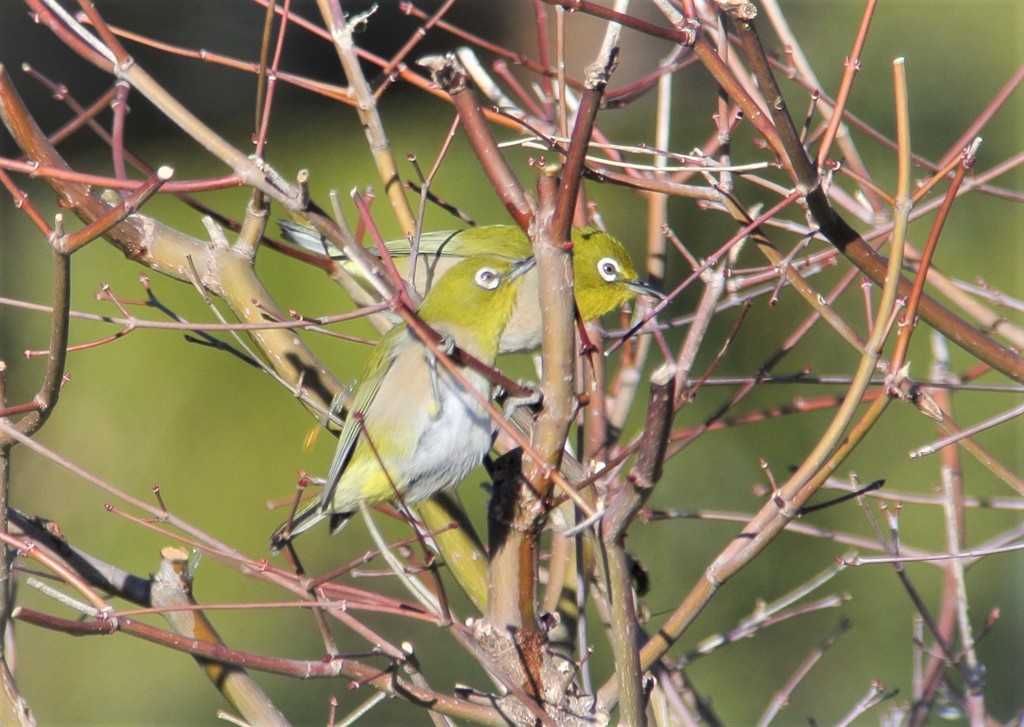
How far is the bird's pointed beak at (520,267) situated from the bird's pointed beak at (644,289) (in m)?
0.75

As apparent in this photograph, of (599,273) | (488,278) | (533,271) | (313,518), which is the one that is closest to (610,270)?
(599,273)

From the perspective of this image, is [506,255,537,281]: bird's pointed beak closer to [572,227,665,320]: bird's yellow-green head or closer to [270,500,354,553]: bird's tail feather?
[270,500,354,553]: bird's tail feather

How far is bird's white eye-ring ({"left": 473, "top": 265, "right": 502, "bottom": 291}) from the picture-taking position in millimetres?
→ 2213

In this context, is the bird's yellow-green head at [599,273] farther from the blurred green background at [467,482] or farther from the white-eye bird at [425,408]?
the blurred green background at [467,482]

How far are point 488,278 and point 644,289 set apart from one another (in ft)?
2.85

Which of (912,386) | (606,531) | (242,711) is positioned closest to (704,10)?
(912,386)

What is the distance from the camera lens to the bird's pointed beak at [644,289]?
112 inches

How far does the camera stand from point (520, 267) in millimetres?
2135

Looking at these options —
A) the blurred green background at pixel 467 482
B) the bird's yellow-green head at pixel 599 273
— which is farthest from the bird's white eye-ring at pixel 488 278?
the blurred green background at pixel 467 482

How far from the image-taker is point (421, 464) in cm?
238

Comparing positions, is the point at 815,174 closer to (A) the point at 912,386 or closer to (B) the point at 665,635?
(A) the point at 912,386

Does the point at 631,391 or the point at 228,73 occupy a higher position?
the point at 228,73

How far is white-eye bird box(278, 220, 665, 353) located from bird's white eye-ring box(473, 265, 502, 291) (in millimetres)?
522

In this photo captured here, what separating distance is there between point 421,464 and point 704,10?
1304 mm
